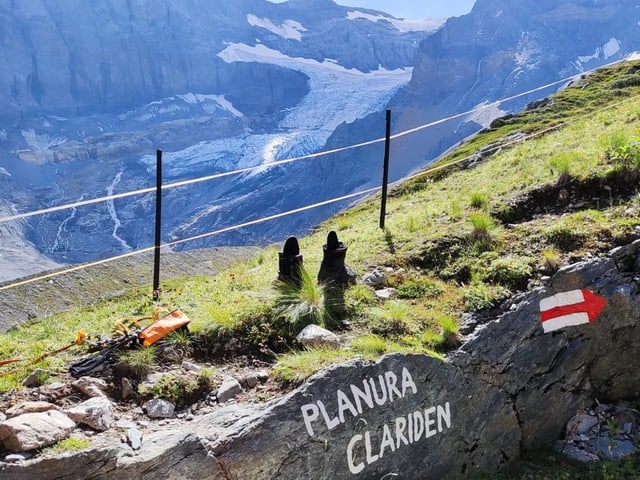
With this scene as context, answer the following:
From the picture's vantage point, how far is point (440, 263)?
322 inches

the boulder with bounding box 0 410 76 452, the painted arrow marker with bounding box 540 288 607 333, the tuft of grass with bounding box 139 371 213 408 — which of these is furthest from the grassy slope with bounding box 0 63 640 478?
the boulder with bounding box 0 410 76 452

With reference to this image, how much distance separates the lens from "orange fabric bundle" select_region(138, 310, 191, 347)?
19.8ft

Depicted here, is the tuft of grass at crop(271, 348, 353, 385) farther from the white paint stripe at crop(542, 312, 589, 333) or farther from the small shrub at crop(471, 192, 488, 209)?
the small shrub at crop(471, 192, 488, 209)

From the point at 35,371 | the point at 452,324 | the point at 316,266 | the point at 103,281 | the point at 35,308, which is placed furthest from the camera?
the point at 103,281

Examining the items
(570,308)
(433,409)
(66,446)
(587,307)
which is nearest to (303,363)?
(433,409)

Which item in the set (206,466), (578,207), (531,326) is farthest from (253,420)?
(578,207)

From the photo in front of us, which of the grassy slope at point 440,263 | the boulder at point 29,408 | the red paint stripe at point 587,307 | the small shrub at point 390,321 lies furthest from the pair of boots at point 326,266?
the boulder at point 29,408

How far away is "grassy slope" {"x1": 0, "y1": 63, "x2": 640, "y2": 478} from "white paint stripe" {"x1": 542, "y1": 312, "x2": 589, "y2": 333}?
0.60m

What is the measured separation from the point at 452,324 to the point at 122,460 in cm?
382

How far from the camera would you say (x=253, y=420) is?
5000 millimetres

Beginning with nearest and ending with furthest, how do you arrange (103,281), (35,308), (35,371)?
(35,371)
(35,308)
(103,281)

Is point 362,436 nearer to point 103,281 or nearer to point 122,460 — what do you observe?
point 122,460

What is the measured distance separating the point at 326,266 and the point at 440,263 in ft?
6.20

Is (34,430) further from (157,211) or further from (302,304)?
(157,211)
